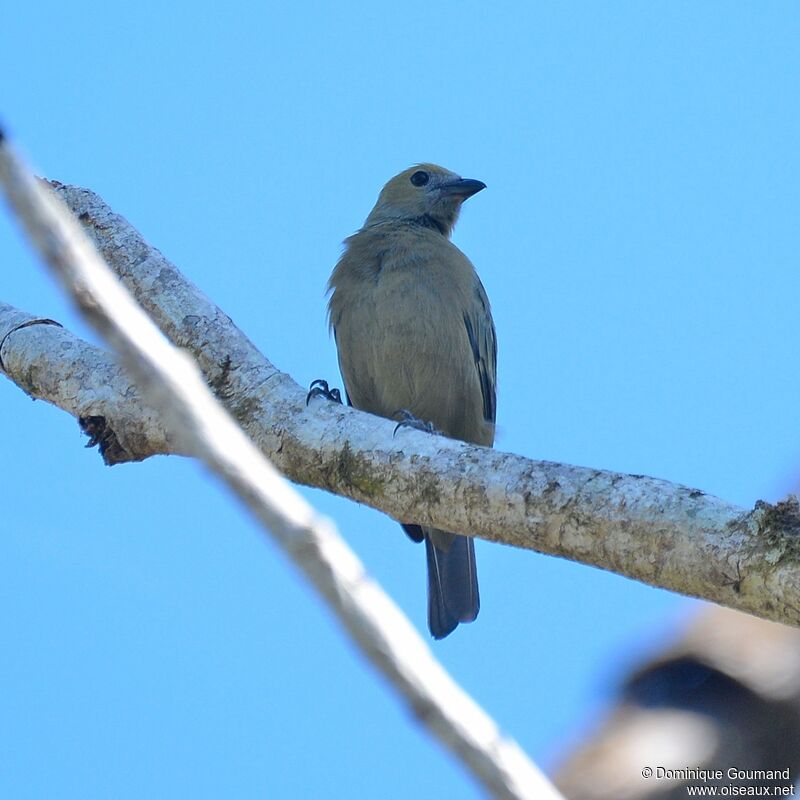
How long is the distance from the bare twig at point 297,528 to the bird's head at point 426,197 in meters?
6.22

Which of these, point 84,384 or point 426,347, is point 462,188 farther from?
point 84,384

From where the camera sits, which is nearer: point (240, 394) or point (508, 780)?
point (508, 780)

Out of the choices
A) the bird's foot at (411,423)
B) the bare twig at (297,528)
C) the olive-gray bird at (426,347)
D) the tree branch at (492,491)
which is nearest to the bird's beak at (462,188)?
the olive-gray bird at (426,347)

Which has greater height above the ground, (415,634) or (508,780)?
(415,634)

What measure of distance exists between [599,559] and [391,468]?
3.04 feet

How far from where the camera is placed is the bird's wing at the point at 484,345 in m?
7.25

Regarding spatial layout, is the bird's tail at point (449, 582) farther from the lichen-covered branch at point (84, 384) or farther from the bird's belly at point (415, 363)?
the lichen-covered branch at point (84, 384)

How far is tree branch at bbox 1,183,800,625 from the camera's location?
328 centimetres

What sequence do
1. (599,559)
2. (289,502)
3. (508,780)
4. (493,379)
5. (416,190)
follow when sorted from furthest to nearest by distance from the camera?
(416,190) → (493,379) → (599,559) → (289,502) → (508,780)

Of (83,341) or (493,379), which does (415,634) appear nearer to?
(83,341)

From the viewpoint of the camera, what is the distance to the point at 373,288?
273 inches

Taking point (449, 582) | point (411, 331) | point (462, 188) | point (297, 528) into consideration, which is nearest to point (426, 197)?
point (462, 188)

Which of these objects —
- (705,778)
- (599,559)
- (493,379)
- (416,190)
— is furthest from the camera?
(416,190)

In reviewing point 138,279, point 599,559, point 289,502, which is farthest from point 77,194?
point 289,502
